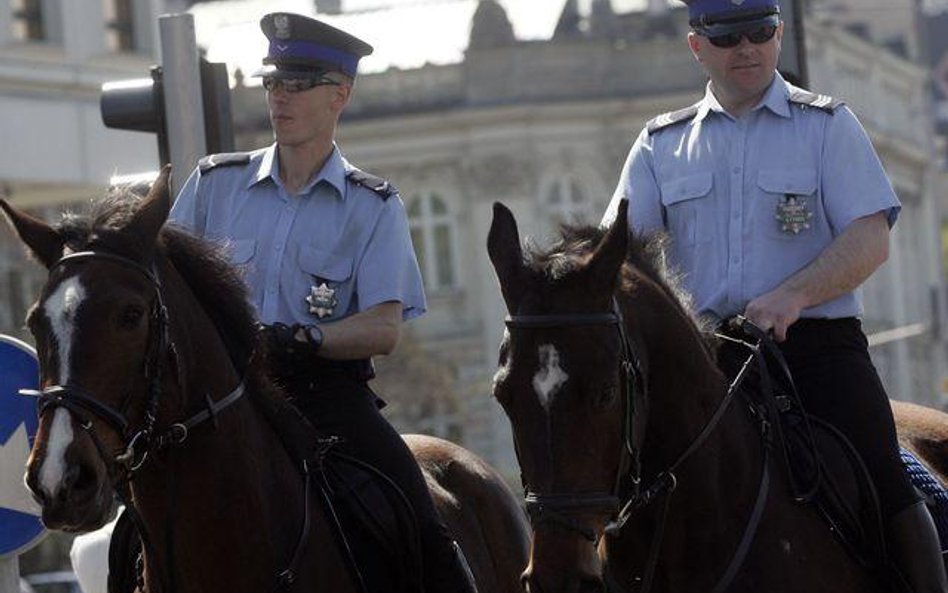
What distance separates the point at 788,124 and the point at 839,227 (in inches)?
16.7

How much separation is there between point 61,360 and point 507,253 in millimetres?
1368

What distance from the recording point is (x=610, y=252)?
7.73 m

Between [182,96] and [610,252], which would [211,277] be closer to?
[610,252]

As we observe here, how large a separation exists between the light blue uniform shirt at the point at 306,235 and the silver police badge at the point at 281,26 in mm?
419

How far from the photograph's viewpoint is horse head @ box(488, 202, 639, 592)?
24.2ft

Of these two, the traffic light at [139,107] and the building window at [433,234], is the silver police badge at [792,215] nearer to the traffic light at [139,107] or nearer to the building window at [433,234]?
the traffic light at [139,107]

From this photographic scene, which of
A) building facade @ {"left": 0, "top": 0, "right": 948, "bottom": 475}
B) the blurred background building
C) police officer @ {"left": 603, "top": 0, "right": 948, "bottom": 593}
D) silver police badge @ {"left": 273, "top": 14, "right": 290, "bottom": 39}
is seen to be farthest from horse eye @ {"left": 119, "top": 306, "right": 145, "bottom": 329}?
building facade @ {"left": 0, "top": 0, "right": 948, "bottom": 475}

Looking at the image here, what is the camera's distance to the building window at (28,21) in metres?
36.8

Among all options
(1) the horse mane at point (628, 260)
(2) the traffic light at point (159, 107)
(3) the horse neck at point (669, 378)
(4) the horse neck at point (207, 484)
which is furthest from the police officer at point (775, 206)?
(2) the traffic light at point (159, 107)

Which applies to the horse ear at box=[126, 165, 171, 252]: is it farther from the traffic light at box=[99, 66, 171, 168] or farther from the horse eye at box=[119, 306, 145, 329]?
the traffic light at box=[99, 66, 171, 168]

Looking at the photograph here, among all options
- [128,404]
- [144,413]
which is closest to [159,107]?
[144,413]

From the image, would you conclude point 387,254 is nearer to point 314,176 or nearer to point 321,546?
point 314,176

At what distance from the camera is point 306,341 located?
28.9 ft

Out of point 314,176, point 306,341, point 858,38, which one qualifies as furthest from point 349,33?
point 858,38
